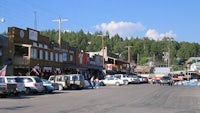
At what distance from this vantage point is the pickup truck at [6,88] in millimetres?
28337

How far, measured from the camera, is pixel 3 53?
45.5 m

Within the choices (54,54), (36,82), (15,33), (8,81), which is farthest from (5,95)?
(54,54)

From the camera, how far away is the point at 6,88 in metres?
28.5

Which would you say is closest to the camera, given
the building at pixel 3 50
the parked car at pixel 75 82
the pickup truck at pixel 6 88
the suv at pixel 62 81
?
the pickup truck at pixel 6 88

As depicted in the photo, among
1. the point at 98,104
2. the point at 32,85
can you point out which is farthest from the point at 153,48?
the point at 98,104

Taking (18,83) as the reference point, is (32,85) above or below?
below

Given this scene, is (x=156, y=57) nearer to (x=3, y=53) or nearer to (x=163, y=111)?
→ (x=3, y=53)

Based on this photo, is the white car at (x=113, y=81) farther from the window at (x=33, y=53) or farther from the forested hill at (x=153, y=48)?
the forested hill at (x=153, y=48)

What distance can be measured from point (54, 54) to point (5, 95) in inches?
1106

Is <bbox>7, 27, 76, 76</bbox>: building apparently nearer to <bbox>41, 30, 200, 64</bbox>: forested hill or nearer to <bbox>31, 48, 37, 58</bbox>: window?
<bbox>31, 48, 37, 58</bbox>: window

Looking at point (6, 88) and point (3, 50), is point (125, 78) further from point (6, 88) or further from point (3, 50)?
point (6, 88)

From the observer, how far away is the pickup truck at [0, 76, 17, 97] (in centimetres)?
2834

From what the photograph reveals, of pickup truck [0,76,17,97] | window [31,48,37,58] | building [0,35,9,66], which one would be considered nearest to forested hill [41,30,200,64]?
window [31,48,37,58]

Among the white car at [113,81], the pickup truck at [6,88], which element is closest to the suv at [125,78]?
the white car at [113,81]
